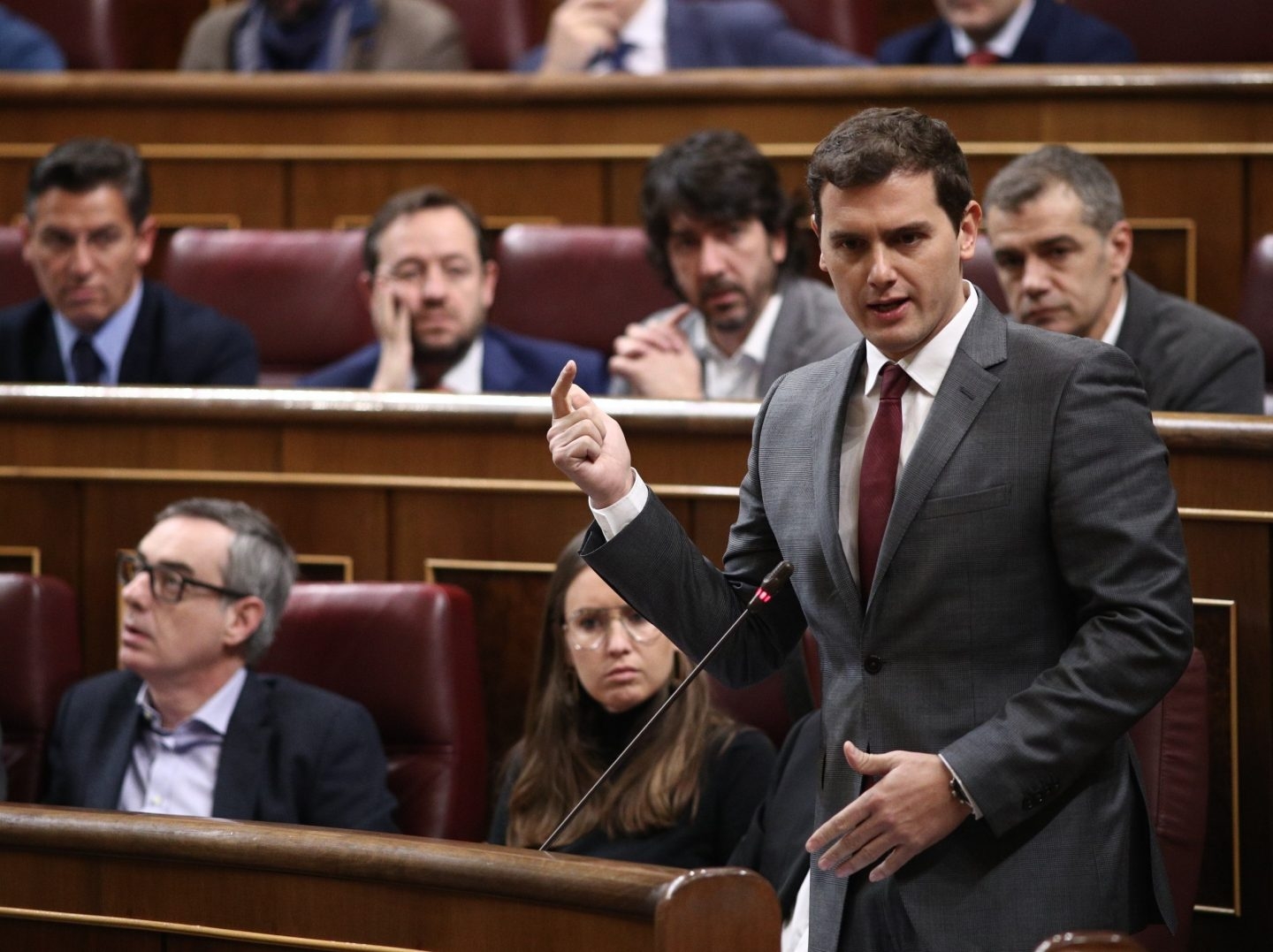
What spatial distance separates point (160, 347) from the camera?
1.29m

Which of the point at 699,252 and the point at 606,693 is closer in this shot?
the point at 606,693

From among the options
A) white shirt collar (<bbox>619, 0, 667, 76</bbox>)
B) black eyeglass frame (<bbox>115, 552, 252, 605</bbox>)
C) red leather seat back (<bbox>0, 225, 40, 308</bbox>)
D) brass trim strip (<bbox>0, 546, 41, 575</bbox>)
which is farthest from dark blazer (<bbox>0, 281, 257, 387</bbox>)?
white shirt collar (<bbox>619, 0, 667, 76</bbox>)

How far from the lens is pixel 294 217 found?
148 centimetres

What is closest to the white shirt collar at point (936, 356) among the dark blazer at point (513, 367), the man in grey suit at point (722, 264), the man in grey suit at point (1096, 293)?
the man in grey suit at point (1096, 293)

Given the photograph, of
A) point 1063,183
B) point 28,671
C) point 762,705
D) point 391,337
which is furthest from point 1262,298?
point 28,671

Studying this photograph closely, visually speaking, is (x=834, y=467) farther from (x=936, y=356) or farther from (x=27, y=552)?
(x=27, y=552)

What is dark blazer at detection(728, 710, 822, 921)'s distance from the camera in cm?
75

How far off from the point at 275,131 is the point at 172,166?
0.33 ft

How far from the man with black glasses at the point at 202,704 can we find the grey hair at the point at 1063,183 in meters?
0.47

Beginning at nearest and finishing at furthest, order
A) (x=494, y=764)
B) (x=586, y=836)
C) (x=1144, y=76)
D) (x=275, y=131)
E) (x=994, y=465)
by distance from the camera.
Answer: (x=994, y=465) → (x=586, y=836) → (x=494, y=764) → (x=1144, y=76) → (x=275, y=131)

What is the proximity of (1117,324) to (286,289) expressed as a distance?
684 mm

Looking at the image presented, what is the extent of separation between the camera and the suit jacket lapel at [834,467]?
573mm

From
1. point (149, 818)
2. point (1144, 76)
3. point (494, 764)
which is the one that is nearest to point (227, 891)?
point (149, 818)

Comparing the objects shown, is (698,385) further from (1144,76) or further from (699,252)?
(1144,76)
